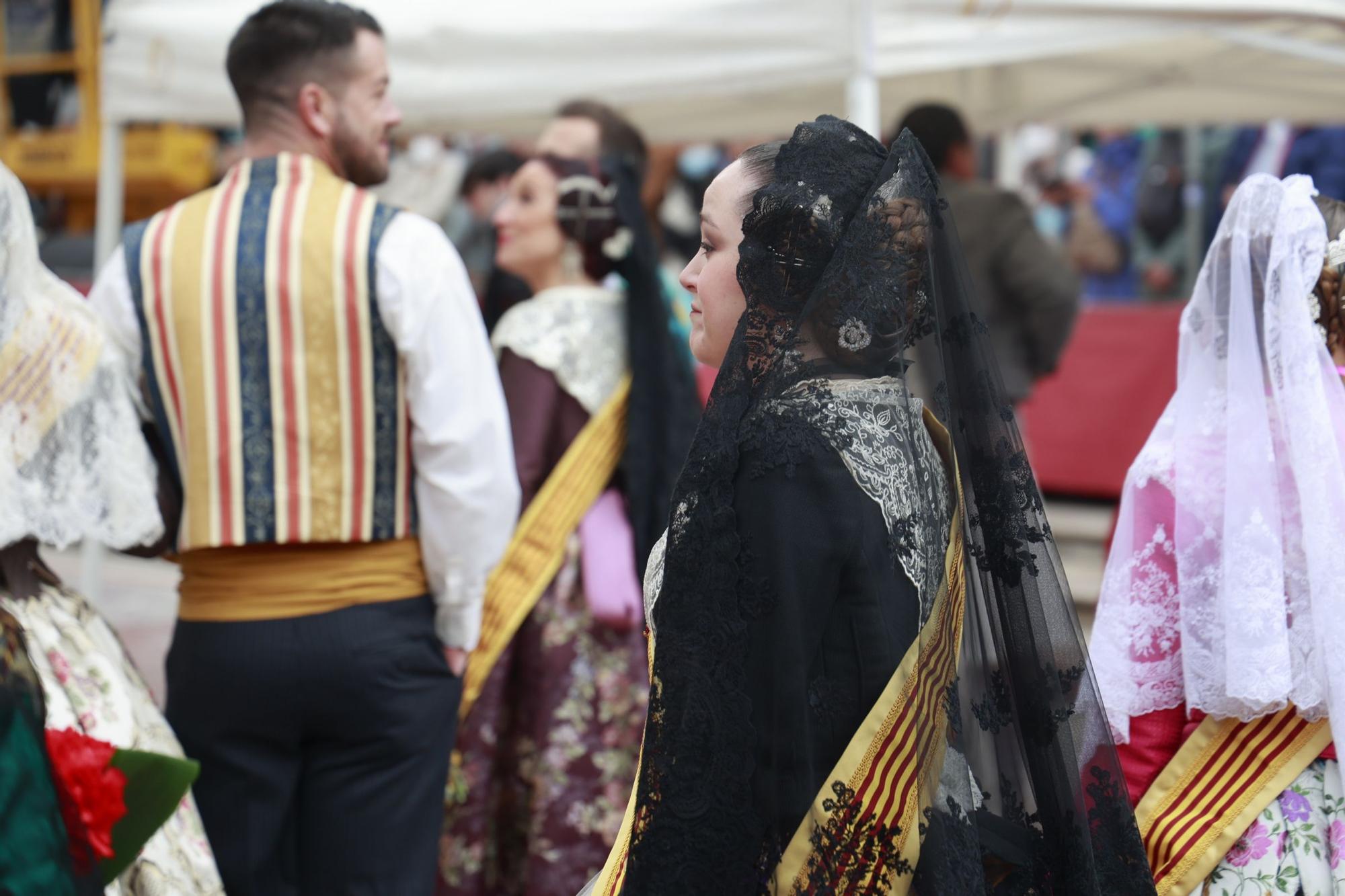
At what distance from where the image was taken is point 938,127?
4.90m

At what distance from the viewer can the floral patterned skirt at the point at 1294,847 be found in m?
1.67

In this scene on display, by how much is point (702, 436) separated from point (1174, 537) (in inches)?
29.7

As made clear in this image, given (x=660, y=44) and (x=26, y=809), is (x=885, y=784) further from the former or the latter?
(x=660, y=44)

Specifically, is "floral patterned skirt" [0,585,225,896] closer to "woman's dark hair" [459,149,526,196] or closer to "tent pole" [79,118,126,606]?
"tent pole" [79,118,126,606]

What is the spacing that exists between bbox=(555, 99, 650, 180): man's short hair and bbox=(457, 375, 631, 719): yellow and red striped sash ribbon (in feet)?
2.75

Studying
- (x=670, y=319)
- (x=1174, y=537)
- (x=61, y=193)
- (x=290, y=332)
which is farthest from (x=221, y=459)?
(x=61, y=193)

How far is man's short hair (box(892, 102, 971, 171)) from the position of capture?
4891mm

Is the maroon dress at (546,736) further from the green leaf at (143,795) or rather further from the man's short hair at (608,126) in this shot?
the green leaf at (143,795)

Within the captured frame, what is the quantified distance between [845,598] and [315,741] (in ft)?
4.82

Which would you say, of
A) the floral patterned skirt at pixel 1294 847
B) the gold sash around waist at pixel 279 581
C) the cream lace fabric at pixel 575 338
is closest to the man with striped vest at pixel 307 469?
the gold sash around waist at pixel 279 581

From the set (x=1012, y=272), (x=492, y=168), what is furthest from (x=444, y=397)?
(x=492, y=168)

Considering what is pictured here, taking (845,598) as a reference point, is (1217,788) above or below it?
below

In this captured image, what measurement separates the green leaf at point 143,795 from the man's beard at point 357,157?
4.08 feet

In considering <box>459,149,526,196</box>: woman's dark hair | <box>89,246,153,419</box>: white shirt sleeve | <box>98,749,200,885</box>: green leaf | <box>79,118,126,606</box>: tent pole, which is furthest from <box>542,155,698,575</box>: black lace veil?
<box>459,149,526,196</box>: woman's dark hair
